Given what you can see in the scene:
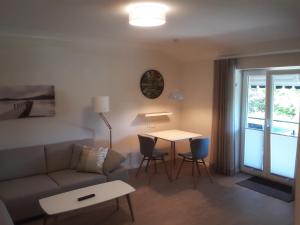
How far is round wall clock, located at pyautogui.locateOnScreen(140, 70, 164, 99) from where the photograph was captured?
5.27 metres

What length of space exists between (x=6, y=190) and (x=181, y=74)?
13.0 feet

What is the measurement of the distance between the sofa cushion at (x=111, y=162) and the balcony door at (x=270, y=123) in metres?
2.38

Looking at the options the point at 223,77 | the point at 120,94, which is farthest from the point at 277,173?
the point at 120,94

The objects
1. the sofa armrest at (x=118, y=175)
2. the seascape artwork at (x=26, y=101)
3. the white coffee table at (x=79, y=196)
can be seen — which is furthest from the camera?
the sofa armrest at (x=118, y=175)

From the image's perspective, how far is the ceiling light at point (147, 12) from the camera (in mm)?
2578

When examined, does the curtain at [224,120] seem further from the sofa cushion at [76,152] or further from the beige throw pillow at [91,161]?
the sofa cushion at [76,152]

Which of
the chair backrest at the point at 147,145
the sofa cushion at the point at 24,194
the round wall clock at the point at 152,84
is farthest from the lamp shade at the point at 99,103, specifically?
the sofa cushion at the point at 24,194

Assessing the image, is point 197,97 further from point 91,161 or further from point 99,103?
point 91,161

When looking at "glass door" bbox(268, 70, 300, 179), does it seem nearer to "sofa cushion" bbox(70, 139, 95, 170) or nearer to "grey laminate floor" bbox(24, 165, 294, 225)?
"grey laminate floor" bbox(24, 165, 294, 225)

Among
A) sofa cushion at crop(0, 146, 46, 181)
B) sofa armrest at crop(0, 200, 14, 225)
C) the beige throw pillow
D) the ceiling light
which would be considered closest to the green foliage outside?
the ceiling light

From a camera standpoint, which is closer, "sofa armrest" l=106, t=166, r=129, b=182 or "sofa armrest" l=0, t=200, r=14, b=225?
"sofa armrest" l=0, t=200, r=14, b=225

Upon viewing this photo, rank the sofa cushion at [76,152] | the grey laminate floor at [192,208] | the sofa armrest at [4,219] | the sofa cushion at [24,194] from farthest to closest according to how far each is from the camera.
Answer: the sofa cushion at [76,152]
the grey laminate floor at [192,208]
the sofa cushion at [24,194]
the sofa armrest at [4,219]

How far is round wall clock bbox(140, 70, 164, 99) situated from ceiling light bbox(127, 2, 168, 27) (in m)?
2.54

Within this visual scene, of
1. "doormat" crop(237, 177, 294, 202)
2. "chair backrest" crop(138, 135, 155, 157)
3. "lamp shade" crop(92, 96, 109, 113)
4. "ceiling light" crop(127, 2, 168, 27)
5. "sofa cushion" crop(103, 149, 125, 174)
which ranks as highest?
"ceiling light" crop(127, 2, 168, 27)
